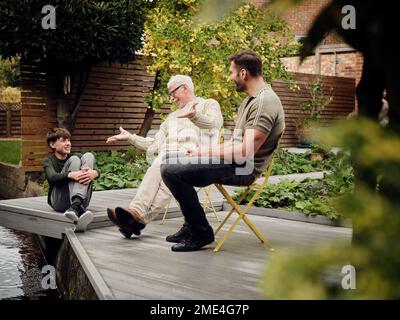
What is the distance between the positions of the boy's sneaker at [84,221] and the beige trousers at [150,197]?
1.55 ft

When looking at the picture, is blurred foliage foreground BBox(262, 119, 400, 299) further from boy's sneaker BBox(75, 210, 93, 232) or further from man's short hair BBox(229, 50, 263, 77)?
boy's sneaker BBox(75, 210, 93, 232)

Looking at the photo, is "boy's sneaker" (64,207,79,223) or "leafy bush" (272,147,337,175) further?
"leafy bush" (272,147,337,175)

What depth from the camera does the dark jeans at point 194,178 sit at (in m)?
3.83

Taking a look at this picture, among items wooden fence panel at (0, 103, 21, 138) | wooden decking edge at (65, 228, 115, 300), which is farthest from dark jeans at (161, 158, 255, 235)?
wooden fence panel at (0, 103, 21, 138)

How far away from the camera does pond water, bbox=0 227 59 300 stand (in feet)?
15.6

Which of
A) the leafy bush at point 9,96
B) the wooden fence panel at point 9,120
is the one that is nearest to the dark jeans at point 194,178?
the wooden fence panel at point 9,120

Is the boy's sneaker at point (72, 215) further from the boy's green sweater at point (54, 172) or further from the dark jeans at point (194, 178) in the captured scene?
the dark jeans at point (194, 178)

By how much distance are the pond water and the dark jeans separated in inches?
60.2

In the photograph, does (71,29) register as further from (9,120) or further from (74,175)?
(9,120)

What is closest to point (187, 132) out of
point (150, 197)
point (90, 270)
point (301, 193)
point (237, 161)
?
point (150, 197)

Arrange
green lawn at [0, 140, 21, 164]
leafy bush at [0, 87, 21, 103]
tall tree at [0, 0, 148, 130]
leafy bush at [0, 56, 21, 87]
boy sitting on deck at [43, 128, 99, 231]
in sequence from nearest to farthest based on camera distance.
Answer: boy sitting on deck at [43, 128, 99, 231]
tall tree at [0, 0, 148, 130]
green lawn at [0, 140, 21, 164]
leafy bush at [0, 87, 21, 103]
leafy bush at [0, 56, 21, 87]
